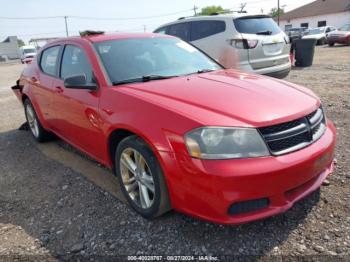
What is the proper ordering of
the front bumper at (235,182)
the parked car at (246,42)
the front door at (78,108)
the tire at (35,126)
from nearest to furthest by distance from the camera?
the front bumper at (235,182) → the front door at (78,108) → the tire at (35,126) → the parked car at (246,42)

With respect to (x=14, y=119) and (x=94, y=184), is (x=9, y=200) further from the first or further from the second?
(x=14, y=119)

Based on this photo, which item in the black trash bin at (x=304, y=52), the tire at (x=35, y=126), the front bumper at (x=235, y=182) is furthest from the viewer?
the black trash bin at (x=304, y=52)

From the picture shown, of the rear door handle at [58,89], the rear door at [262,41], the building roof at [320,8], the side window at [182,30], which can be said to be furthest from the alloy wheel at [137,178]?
the building roof at [320,8]

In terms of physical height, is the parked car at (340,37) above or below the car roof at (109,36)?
below

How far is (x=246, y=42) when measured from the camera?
705cm

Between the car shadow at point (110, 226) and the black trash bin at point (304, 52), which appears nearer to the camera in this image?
the car shadow at point (110, 226)

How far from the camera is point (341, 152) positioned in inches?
160

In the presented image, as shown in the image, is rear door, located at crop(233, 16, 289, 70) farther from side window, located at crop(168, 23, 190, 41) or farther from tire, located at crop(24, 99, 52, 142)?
tire, located at crop(24, 99, 52, 142)

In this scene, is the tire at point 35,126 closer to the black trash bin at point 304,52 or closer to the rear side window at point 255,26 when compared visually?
the rear side window at point 255,26

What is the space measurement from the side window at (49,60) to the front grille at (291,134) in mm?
3061

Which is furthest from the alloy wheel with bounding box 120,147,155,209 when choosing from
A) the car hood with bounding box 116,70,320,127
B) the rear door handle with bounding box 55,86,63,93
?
the rear door handle with bounding box 55,86,63,93

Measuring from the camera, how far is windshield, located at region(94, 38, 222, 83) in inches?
136

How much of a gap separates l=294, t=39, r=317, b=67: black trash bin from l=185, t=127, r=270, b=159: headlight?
37.3 ft

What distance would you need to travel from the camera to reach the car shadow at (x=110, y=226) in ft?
8.70
